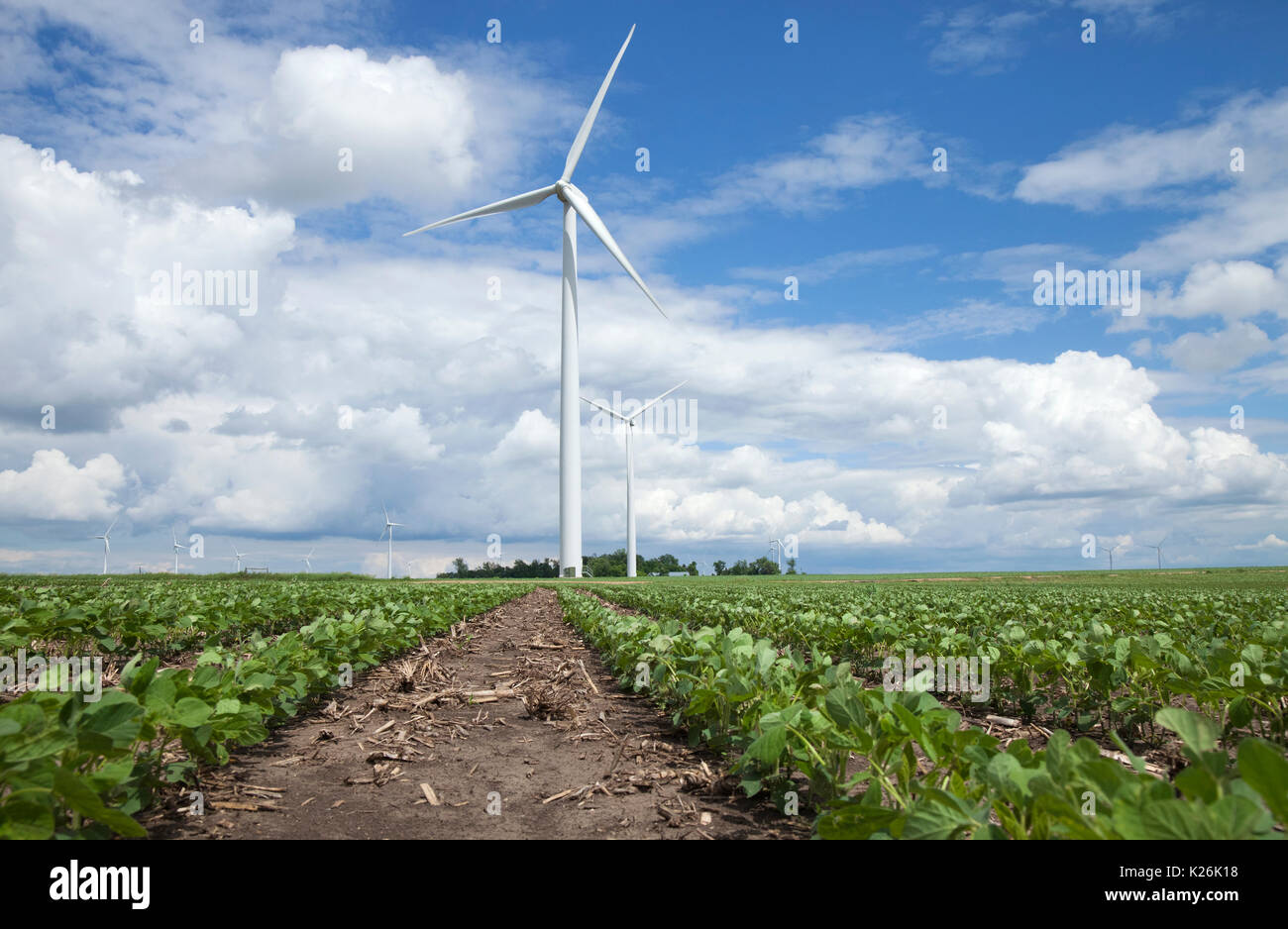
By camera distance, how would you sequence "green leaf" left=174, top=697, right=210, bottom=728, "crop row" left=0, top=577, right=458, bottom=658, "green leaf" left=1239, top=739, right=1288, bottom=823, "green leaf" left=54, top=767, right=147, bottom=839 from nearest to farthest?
1. "green leaf" left=1239, top=739, right=1288, bottom=823
2. "green leaf" left=54, top=767, right=147, bottom=839
3. "green leaf" left=174, top=697, right=210, bottom=728
4. "crop row" left=0, top=577, right=458, bottom=658

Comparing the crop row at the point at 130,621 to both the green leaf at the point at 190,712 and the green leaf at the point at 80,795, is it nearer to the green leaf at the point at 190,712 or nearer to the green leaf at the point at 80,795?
the green leaf at the point at 190,712

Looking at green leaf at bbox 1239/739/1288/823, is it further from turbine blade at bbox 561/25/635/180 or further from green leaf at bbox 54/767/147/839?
turbine blade at bbox 561/25/635/180

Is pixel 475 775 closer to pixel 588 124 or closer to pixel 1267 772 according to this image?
pixel 1267 772

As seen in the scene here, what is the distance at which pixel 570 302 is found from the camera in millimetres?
55062

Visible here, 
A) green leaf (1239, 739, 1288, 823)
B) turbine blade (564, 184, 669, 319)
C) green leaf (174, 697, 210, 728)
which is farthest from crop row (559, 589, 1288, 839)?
turbine blade (564, 184, 669, 319)

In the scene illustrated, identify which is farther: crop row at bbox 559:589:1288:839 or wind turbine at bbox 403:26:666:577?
wind turbine at bbox 403:26:666:577

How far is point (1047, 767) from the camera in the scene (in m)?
2.48

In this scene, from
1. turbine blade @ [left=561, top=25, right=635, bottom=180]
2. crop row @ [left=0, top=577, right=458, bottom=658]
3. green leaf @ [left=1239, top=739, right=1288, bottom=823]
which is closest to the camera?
green leaf @ [left=1239, top=739, right=1288, bottom=823]

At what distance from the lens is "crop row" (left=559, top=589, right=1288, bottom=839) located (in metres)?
1.91

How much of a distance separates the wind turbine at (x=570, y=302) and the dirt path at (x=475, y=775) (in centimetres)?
4629

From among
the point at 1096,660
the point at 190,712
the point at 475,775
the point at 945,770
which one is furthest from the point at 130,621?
the point at 1096,660

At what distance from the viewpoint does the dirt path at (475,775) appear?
409 cm

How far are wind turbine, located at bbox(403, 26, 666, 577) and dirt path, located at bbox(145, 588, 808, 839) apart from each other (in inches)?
1823

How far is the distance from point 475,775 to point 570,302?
172 ft
